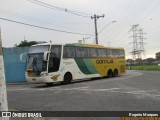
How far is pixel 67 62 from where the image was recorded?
85.3ft

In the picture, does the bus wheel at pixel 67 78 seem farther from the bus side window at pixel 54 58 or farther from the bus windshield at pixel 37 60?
A: the bus windshield at pixel 37 60

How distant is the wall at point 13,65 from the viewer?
109ft

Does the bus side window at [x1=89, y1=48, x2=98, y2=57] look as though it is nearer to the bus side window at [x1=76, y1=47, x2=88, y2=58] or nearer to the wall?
the bus side window at [x1=76, y1=47, x2=88, y2=58]

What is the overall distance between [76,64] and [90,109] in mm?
15841

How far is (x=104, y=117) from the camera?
32.8 feet

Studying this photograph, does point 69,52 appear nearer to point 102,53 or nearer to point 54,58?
point 54,58

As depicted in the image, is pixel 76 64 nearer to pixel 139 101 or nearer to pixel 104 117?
pixel 139 101

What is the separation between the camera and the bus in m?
23.9

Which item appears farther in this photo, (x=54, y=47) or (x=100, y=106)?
(x=54, y=47)

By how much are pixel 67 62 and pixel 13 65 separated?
368 inches

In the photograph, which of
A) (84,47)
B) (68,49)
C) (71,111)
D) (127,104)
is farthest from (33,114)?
(84,47)

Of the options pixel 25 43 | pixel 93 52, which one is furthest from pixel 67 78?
pixel 25 43

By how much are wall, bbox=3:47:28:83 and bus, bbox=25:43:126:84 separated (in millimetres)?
7605

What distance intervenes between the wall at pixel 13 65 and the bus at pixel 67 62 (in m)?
7.61
